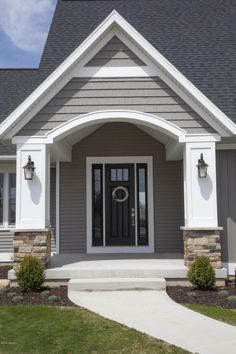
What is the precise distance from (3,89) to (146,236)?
685cm

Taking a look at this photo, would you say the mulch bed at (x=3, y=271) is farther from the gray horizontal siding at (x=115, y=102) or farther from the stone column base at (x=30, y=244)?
the gray horizontal siding at (x=115, y=102)

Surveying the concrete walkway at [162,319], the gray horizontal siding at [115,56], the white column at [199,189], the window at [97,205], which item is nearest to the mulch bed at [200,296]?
the concrete walkway at [162,319]

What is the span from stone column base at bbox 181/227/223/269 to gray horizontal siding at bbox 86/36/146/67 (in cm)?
361

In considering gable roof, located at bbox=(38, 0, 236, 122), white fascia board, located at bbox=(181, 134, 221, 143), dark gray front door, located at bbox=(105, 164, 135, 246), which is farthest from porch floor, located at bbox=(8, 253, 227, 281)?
gable roof, located at bbox=(38, 0, 236, 122)

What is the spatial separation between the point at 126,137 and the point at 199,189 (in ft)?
11.0

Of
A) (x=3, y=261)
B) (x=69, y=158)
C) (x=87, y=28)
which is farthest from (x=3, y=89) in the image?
(x=3, y=261)

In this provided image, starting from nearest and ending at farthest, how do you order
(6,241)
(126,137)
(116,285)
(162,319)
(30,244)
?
(162,319) < (116,285) < (30,244) < (126,137) < (6,241)

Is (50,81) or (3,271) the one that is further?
(3,271)

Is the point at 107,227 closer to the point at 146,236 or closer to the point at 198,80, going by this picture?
the point at 146,236

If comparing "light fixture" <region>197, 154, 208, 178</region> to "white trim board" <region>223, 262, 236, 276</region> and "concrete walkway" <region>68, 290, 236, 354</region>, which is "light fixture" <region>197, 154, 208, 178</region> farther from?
"concrete walkway" <region>68, 290, 236, 354</region>

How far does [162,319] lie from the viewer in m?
6.15

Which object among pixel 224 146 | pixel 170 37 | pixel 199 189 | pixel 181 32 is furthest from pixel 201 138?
pixel 181 32

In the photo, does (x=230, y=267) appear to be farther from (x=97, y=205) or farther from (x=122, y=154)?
(x=122, y=154)

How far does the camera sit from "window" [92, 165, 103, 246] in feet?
37.9
